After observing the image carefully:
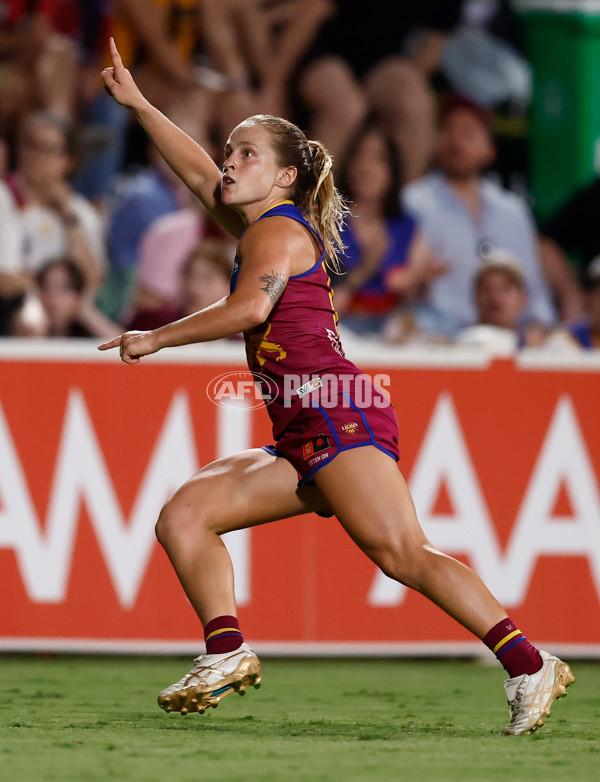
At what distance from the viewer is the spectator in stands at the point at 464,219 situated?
8.85 m

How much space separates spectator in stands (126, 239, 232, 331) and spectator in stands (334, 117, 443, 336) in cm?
111

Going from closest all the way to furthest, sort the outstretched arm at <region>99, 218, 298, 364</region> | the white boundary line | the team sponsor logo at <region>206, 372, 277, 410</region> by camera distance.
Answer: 1. the outstretched arm at <region>99, 218, 298, 364</region>
2. the white boundary line
3. the team sponsor logo at <region>206, 372, 277, 410</region>

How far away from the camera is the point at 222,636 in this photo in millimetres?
4258

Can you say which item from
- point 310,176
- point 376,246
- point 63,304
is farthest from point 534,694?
point 376,246

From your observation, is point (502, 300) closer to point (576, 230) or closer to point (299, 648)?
point (576, 230)

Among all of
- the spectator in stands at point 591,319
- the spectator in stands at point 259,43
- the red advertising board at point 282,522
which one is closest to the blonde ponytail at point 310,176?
the red advertising board at point 282,522

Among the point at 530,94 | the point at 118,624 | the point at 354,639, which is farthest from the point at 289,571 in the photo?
the point at 530,94

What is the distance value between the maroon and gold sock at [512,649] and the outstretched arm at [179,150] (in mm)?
1674

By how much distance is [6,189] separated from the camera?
823cm

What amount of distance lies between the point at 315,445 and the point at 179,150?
130 cm

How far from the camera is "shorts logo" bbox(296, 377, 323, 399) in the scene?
421 centimetres

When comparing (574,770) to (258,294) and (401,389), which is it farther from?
(401,389)

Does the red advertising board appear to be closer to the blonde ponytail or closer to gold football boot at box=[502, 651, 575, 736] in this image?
the blonde ponytail

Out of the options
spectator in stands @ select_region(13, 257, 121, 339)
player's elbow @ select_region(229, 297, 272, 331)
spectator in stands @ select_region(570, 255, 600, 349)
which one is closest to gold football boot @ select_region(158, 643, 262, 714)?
player's elbow @ select_region(229, 297, 272, 331)
